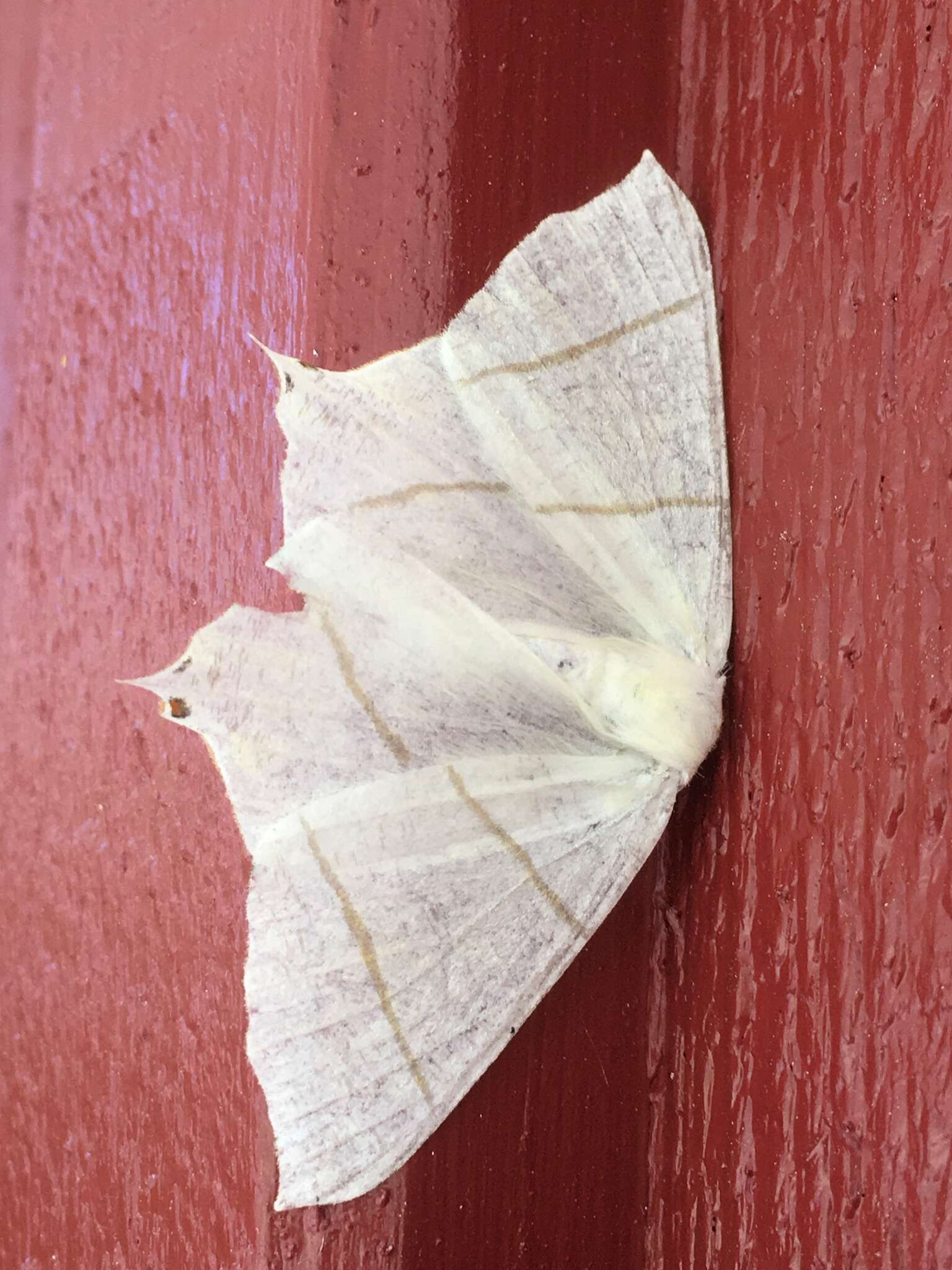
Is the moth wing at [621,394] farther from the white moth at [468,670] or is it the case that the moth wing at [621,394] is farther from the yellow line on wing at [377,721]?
the yellow line on wing at [377,721]

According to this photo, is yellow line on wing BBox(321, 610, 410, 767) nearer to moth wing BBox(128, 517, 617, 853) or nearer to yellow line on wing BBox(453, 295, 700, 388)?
moth wing BBox(128, 517, 617, 853)

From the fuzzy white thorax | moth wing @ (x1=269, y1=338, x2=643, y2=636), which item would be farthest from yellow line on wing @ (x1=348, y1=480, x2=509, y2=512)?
the fuzzy white thorax

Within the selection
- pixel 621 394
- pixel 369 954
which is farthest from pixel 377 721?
pixel 621 394

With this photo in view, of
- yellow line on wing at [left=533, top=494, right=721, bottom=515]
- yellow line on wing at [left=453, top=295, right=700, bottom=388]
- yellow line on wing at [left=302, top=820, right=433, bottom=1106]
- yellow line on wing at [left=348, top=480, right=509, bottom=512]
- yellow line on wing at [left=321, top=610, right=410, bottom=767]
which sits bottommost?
yellow line on wing at [left=302, top=820, right=433, bottom=1106]

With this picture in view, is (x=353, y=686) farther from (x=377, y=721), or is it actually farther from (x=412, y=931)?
(x=412, y=931)

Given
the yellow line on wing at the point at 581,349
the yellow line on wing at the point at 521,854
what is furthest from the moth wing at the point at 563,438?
the yellow line on wing at the point at 521,854

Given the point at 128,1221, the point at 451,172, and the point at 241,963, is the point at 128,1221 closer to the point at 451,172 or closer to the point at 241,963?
the point at 241,963

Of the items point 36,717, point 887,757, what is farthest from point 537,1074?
point 36,717
